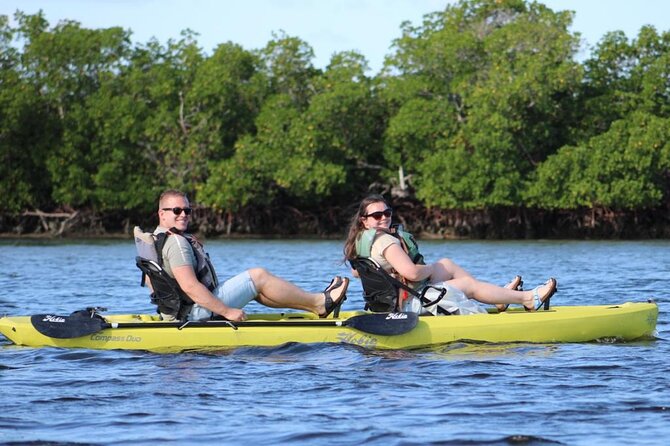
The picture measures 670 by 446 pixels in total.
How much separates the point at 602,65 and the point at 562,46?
2.69 m

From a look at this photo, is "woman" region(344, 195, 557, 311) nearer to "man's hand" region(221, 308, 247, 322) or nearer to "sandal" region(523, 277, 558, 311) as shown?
"sandal" region(523, 277, 558, 311)

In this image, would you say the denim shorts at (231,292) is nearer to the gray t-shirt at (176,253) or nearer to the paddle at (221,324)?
the paddle at (221,324)

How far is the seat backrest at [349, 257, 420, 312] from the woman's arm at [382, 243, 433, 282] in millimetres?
115

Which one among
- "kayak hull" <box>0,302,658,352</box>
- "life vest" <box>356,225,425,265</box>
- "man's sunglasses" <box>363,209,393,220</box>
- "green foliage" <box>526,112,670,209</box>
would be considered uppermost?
"green foliage" <box>526,112,670,209</box>

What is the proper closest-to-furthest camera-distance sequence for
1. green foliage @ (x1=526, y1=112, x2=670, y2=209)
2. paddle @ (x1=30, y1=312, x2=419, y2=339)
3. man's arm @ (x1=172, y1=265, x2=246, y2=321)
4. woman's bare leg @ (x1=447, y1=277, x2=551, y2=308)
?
man's arm @ (x1=172, y1=265, x2=246, y2=321) → paddle @ (x1=30, y1=312, x2=419, y2=339) → woman's bare leg @ (x1=447, y1=277, x2=551, y2=308) → green foliage @ (x1=526, y1=112, x2=670, y2=209)

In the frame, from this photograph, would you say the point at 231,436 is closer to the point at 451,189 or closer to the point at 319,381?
the point at 319,381

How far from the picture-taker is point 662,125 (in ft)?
129

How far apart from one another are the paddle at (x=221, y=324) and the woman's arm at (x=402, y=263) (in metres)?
0.33

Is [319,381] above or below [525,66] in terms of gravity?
below

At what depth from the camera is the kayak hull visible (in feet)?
33.6

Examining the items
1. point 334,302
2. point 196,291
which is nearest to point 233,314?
point 196,291

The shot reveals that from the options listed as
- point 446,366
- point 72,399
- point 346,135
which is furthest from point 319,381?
point 346,135

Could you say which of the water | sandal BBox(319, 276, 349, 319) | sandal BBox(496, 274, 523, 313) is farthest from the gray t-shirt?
sandal BBox(496, 274, 523, 313)

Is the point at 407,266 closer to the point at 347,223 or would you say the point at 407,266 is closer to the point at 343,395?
the point at 343,395
